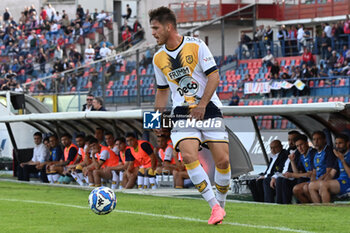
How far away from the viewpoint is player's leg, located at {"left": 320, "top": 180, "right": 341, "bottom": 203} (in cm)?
1046

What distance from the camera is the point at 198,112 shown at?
742cm

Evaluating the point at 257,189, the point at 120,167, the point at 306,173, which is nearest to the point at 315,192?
the point at 306,173

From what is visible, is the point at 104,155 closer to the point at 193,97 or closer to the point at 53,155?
the point at 53,155

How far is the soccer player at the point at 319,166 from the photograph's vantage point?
34.9 feet

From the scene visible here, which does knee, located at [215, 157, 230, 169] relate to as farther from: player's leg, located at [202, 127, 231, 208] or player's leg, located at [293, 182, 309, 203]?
player's leg, located at [293, 182, 309, 203]

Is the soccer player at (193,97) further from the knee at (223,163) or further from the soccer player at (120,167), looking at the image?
the soccer player at (120,167)

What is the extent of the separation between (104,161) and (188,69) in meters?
8.42

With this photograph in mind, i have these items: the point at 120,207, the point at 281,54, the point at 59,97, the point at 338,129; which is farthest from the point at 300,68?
the point at 120,207

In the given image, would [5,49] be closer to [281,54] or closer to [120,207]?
[281,54]

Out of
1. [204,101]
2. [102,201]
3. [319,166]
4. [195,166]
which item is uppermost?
[204,101]

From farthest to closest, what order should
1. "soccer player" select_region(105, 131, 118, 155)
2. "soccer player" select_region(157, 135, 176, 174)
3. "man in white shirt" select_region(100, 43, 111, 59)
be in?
1. "man in white shirt" select_region(100, 43, 111, 59)
2. "soccer player" select_region(105, 131, 118, 155)
3. "soccer player" select_region(157, 135, 176, 174)

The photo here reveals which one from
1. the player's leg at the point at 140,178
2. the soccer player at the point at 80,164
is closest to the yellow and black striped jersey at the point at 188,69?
the player's leg at the point at 140,178

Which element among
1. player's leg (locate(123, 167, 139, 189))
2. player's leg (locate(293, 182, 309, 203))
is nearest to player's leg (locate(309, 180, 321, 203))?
player's leg (locate(293, 182, 309, 203))

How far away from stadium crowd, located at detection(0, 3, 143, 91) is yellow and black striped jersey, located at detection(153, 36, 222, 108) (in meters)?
28.9
